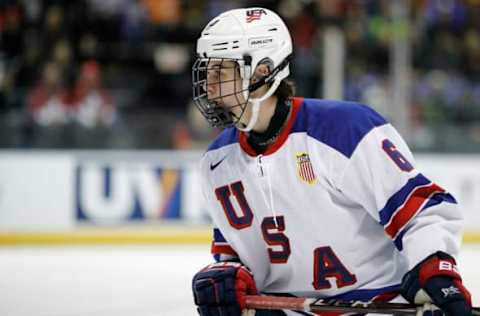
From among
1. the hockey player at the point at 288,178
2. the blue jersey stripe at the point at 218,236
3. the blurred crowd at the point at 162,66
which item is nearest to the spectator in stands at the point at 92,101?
the blurred crowd at the point at 162,66

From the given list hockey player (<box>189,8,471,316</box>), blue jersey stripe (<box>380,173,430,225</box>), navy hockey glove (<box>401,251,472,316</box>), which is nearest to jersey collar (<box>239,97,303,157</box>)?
hockey player (<box>189,8,471,316</box>)

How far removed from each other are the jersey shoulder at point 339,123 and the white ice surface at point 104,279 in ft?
5.58

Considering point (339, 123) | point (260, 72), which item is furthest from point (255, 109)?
point (339, 123)

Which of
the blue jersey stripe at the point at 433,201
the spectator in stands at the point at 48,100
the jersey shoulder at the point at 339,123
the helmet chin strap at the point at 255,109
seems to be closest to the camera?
the blue jersey stripe at the point at 433,201

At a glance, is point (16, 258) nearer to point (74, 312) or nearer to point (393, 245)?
point (74, 312)

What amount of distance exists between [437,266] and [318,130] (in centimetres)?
51

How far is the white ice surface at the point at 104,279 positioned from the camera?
13.7 feet

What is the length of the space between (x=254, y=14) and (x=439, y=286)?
2.93 feet

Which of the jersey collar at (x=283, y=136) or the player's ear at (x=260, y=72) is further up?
the player's ear at (x=260, y=72)

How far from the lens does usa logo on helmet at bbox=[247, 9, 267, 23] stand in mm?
2495

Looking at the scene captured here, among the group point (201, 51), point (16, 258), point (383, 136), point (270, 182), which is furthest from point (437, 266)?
point (16, 258)

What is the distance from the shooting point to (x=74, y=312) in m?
4.07

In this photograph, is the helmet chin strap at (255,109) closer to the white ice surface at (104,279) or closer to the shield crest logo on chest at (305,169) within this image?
the shield crest logo on chest at (305,169)

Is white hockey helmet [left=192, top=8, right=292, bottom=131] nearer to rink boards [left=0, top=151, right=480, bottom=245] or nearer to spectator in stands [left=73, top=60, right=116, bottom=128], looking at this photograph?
rink boards [left=0, top=151, right=480, bottom=245]
